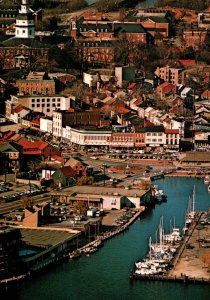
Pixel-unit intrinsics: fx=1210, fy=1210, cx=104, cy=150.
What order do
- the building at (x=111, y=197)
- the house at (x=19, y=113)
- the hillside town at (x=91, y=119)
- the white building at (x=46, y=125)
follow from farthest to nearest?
the house at (x=19, y=113), the white building at (x=46, y=125), the building at (x=111, y=197), the hillside town at (x=91, y=119)

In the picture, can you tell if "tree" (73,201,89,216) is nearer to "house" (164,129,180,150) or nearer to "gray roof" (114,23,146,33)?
"house" (164,129,180,150)

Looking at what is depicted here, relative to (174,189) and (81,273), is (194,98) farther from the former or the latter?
(81,273)

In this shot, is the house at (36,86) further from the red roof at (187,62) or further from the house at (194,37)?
the house at (194,37)

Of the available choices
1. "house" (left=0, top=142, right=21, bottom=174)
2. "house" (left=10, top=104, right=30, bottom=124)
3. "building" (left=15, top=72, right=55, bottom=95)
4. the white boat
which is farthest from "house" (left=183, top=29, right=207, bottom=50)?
"house" (left=0, top=142, right=21, bottom=174)

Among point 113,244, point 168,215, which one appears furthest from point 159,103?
point 113,244

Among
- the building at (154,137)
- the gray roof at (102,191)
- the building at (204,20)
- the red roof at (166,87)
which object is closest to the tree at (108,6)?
the building at (204,20)

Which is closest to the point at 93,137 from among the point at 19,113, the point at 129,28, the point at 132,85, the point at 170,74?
the point at 19,113
